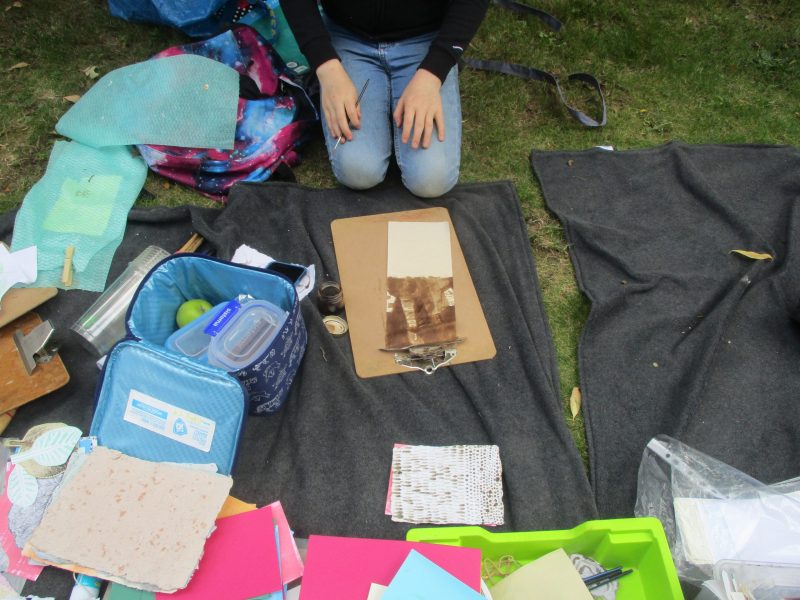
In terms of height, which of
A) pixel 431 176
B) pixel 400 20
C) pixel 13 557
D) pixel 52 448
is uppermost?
pixel 400 20

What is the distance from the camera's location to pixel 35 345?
1.39m

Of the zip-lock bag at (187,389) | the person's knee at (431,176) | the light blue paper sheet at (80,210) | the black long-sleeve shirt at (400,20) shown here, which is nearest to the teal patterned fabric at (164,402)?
the zip-lock bag at (187,389)

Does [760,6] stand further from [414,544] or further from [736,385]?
[414,544]

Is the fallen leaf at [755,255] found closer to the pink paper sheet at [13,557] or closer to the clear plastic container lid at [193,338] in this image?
the clear plastic container lid at [193,338]

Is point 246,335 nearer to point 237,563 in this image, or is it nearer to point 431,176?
point 237,563

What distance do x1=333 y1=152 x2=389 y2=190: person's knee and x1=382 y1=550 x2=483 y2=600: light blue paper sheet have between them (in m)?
1.15

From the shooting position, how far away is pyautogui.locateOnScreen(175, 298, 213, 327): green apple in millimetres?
1385

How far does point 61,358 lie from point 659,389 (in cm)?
164

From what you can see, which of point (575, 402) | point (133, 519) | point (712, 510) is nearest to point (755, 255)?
point (575, 402)

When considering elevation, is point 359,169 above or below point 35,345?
above

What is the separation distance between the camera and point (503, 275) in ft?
5.31

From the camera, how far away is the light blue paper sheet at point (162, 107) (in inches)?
69.6

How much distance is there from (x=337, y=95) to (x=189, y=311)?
759 mm

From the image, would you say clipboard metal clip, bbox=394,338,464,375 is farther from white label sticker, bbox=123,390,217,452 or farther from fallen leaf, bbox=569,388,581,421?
white label sticker, bbox=123,390,217,452
